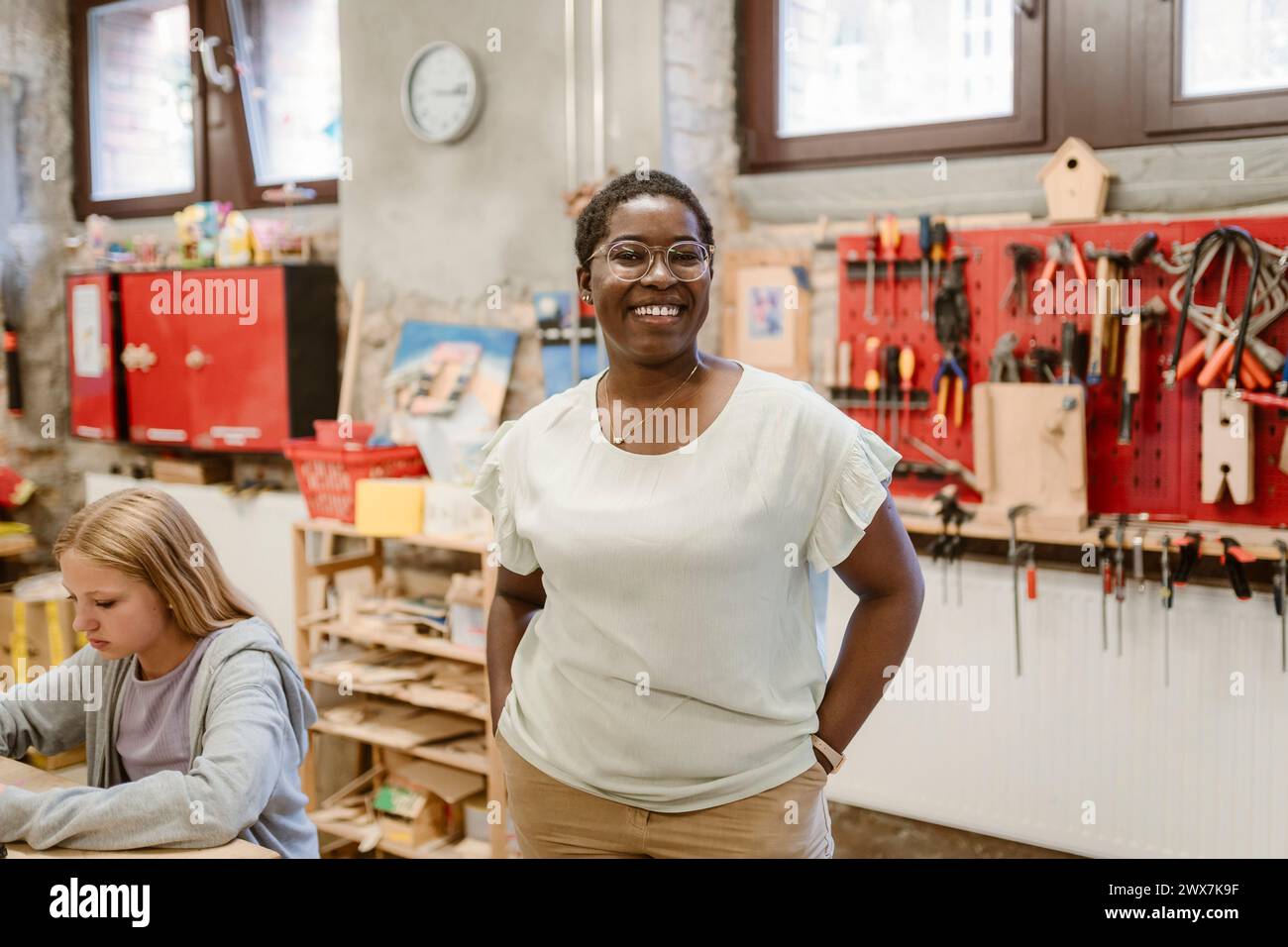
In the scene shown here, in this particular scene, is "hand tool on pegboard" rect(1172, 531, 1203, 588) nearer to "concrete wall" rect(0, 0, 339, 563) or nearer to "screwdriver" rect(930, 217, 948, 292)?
"screwdriver" rect(930, 217, 948, 292)

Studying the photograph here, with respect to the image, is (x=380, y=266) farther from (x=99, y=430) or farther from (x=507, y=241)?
(x=99, y=430)

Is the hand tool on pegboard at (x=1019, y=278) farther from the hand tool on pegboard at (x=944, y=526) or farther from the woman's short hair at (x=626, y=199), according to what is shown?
the woman's short hair at (x=626, y=199)

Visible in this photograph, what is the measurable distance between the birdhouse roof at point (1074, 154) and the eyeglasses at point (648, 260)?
1589 mm

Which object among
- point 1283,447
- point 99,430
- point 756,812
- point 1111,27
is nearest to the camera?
point 756,812

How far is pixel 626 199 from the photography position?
56.6 inches

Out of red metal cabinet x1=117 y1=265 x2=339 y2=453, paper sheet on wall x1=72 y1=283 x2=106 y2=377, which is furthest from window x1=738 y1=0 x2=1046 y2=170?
paper sheet on wall x1=72 y1=283 x2=106 y2=377

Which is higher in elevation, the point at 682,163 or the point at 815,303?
the point at 682,163

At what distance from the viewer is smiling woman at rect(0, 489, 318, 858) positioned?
1.48 meters

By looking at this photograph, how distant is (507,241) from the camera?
339 centimetres

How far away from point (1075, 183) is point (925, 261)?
1.22ft

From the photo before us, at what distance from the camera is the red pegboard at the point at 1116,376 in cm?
252

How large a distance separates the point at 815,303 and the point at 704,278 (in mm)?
1744

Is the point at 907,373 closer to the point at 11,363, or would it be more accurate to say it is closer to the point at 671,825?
the point at 671,825

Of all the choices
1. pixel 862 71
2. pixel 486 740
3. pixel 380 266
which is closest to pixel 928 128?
pixel 862 71
